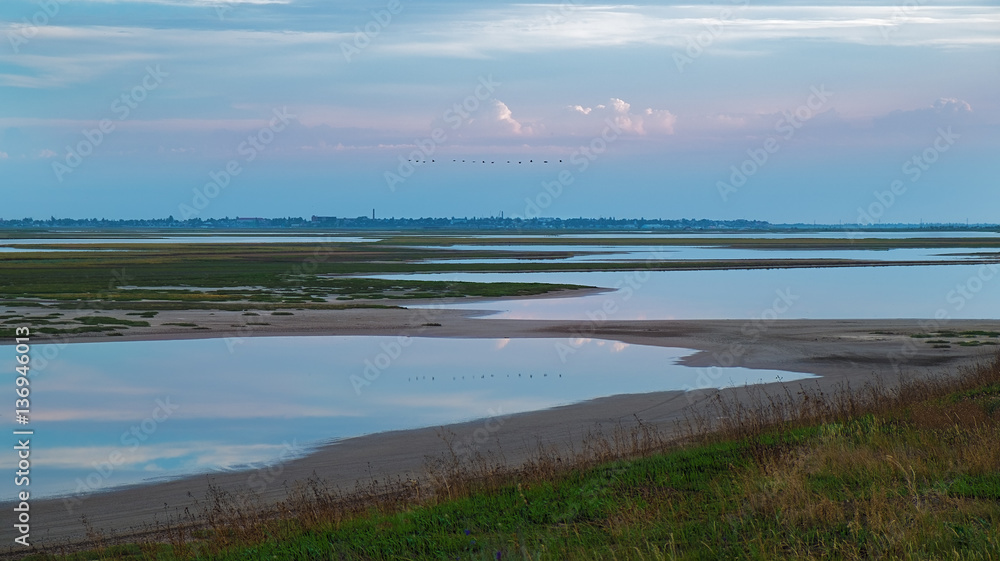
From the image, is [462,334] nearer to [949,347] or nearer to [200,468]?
[949,347]

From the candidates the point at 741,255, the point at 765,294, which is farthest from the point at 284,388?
the point at 741,255

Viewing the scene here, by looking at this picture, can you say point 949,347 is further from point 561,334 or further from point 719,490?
point 719,490

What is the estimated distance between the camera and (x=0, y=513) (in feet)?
41.1

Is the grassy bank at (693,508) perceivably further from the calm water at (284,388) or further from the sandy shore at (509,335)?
the calm water at (284,388)

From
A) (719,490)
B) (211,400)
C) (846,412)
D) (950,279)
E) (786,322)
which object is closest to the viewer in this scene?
(719,490)

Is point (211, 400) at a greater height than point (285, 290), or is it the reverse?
point (285, 290)

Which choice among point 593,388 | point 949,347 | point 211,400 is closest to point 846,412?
point 593,388

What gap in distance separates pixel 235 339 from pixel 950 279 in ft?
175

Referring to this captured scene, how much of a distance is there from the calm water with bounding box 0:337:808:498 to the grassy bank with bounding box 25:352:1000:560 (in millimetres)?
4541

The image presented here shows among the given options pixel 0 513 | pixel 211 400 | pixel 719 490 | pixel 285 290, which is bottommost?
pixel 719 490

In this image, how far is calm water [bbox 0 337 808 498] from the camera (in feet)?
54.1

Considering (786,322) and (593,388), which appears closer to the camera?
(593,388)

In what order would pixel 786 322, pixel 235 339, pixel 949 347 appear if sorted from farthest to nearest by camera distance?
1. pixel 786 322
2. pixel 235 339
3. pixel 949 347

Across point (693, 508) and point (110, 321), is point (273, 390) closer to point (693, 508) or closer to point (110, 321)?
point (693, 508)
